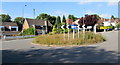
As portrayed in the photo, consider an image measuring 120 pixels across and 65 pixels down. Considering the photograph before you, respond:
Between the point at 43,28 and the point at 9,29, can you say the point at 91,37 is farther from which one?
the point at 9,29

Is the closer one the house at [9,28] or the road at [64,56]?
the road at [64,56]

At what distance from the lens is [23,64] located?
7582mm

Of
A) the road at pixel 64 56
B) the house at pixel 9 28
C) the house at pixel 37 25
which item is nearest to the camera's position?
the road at pixel 64 56

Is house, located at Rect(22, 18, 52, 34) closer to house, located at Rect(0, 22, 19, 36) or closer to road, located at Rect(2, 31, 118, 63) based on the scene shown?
house, located at Rect(0, 22, 19, 36)

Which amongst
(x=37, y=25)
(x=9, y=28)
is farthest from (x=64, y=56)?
(x=9, y=28)

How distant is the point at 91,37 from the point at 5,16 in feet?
256

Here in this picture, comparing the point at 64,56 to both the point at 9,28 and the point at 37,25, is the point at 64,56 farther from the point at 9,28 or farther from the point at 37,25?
the point at 9,28

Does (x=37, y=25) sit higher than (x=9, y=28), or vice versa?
(x=37, y=25)

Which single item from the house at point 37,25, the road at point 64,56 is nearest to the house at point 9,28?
the house at point 37,25

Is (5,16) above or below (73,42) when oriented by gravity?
above

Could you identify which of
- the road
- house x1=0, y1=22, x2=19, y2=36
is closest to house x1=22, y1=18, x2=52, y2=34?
house x1=0, y1=22, x2=19, y2=36

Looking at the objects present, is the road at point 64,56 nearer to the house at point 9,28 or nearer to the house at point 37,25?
the house at point 37,25

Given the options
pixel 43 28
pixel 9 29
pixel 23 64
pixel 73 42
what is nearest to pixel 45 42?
pixel 73 42

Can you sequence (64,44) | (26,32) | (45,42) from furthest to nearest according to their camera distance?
(26,32) → (45,42) → (64,44)
